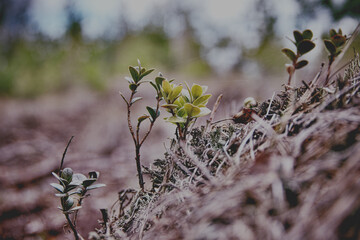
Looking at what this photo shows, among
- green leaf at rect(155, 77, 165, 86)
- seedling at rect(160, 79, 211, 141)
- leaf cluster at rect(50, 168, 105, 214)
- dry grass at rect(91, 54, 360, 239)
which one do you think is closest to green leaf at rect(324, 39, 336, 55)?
dry grass at rect(91, 54, 360, 239)

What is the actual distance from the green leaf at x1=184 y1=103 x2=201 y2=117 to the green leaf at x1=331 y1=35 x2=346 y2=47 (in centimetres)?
49

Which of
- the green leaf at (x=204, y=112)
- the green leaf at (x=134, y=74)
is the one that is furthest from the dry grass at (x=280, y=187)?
the green leaf at (x=134, y=74)

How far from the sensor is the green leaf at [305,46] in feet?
2.26

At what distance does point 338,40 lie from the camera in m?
0.69

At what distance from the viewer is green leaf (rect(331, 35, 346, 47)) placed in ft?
2.22

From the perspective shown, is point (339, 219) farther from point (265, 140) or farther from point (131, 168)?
point (131, 168)

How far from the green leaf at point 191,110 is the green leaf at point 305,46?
40cm

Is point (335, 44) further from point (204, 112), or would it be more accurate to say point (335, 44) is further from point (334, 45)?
point (204, 112)

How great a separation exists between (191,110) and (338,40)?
0.51 meters

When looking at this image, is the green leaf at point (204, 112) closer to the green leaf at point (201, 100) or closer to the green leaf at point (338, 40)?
the green leaf at point (201, 100)

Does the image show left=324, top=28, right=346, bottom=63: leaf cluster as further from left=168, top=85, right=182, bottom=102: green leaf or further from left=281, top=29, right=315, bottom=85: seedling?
left=168, top=85, right=182, bottom=102: green leaf

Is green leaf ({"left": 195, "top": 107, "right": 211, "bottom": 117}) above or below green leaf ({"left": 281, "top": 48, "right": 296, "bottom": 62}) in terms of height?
below

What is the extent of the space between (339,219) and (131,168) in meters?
2.16

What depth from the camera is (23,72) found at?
934cm
